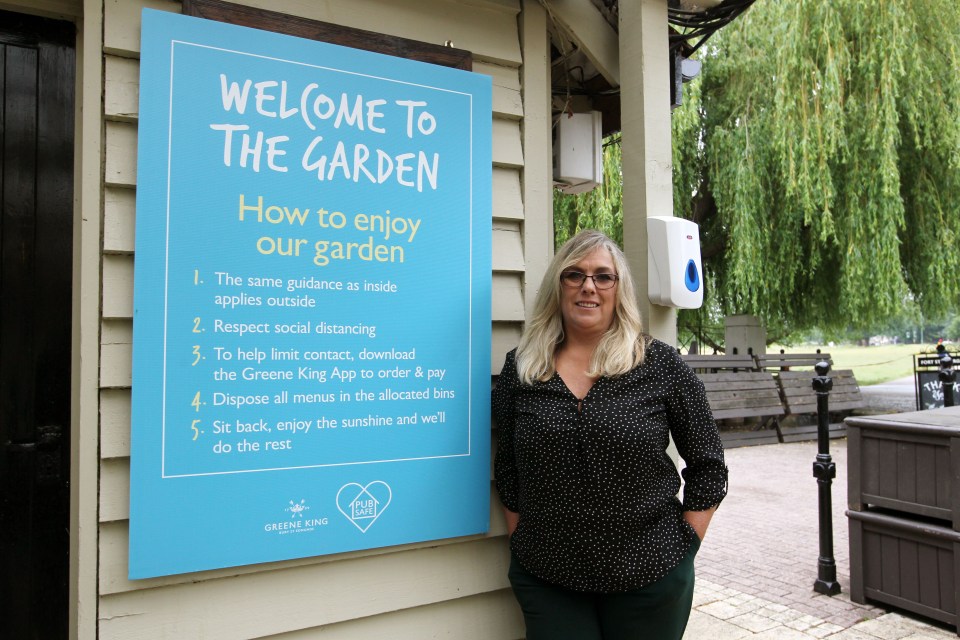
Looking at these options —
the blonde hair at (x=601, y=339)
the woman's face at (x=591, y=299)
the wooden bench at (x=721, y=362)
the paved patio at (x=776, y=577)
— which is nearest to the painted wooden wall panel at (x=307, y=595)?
the blonde hair at (x=601, y=339)

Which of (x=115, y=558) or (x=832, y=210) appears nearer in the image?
(x=115, y=558)

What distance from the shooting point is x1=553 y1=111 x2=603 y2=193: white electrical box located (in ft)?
11.5

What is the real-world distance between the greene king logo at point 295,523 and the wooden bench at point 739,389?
842 cm

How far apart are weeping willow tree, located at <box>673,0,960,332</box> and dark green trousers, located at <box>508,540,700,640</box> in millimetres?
7931

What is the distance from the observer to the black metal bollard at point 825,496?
4395 mm

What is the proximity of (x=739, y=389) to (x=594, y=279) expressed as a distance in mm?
8792

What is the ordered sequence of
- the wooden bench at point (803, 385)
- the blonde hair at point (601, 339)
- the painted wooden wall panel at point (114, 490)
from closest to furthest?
1. the painted wooden wall panel at point (114, 490)
2. the blonde hair at point (601, 339)
3. the wooden bench at point (803, 385)

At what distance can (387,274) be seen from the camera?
89.4 inches

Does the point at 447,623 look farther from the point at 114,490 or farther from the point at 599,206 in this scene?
the point at 599,206

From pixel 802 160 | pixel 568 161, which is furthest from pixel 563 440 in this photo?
pixel 802 160

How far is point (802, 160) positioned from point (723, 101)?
2.46m

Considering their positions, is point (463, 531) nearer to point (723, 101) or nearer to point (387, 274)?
point (387, 274)

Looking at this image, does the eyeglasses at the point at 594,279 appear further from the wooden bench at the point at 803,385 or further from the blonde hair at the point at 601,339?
the wooden bench at the point at 803,385

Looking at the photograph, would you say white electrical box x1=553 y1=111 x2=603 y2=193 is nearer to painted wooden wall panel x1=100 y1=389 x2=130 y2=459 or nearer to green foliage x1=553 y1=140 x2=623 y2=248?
painted wooden wall panel x1=100 y1=389 x2=130 y2=459
